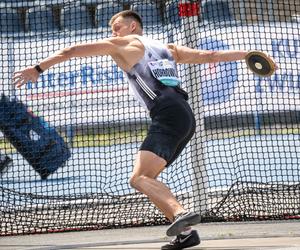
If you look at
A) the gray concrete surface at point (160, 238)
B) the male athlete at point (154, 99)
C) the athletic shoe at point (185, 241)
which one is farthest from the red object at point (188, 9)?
the athletic shoe at point (185, 241)

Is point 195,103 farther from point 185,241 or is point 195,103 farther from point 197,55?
point 185,241

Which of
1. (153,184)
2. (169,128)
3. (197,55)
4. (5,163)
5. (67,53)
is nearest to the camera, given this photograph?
(67,53)

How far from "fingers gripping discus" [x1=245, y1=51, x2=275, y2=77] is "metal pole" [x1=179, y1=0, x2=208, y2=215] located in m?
2.33

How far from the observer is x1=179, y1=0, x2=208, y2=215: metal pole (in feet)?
26.2

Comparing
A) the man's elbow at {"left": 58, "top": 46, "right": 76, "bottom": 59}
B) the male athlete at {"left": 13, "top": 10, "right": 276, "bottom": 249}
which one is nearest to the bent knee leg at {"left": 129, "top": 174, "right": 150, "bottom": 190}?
the male athlete at {"left": 13, "top": 10, "right": 276, "bottom": 249}

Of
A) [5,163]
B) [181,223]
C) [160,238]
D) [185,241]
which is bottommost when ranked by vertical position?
[5,163]

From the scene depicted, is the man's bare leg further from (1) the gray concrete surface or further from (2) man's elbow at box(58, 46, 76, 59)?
(2) man's elbow at box(58, 46, 76, 59)

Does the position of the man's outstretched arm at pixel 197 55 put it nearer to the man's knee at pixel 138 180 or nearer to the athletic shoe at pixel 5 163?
the man's knee at pixel 138 180

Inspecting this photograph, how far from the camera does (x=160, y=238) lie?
6453mm

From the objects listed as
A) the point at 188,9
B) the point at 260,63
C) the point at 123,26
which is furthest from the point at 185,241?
the point at 188,9

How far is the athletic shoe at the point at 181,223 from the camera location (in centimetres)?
508

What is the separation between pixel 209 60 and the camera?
603cm

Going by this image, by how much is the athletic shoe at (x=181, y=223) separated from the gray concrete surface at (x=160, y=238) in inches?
17.6

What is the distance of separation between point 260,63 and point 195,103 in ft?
8.10
